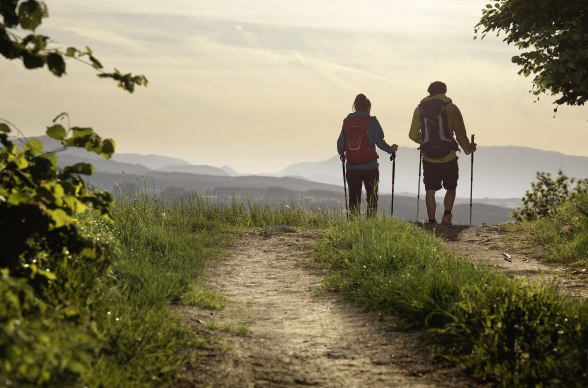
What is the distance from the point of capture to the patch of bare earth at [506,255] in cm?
991

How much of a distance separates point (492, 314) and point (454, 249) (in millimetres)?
7403

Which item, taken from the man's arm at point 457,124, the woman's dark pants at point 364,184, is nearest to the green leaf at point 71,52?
the woman's dark pants at point 364,184

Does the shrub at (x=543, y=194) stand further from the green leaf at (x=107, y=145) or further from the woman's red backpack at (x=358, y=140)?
the green leaf at (x=107, y=145)

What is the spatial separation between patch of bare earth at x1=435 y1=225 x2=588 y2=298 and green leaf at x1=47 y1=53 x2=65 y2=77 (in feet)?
19.9

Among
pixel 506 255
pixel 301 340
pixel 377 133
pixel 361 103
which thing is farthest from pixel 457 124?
pixel 301 340

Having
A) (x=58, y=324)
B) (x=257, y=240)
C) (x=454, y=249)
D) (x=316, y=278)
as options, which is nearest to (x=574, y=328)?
(x=58, y=324)

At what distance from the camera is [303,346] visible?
20.7 ft

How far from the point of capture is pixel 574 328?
5.58 meters

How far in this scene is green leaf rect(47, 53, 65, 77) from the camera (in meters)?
4.53

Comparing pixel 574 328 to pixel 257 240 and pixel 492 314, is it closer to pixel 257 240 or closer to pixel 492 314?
Answer: pixel 492 314

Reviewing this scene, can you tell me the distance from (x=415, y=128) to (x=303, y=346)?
1047 cm

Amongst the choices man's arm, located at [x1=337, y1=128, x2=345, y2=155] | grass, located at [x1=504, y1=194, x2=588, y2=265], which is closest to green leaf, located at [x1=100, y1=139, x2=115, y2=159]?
grass, located at [x1=504, y1=194, x2=588, y2=265]

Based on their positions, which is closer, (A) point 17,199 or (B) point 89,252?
(A) point 17,199

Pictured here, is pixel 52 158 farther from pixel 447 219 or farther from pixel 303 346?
pixel 447 219
